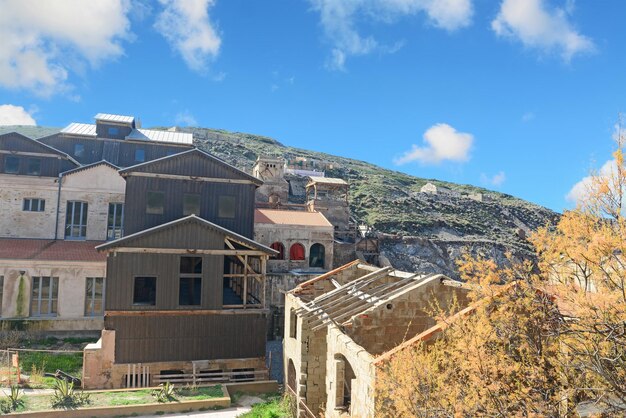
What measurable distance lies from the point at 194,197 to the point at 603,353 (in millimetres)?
21243

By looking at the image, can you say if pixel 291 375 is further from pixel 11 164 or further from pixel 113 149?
pixel 113 149

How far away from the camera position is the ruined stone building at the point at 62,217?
2377cm

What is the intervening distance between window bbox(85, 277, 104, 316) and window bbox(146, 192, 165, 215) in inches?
203

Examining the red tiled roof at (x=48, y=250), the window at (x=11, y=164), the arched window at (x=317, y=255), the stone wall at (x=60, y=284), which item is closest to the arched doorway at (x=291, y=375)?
the stone wall at (x=60, y=284)

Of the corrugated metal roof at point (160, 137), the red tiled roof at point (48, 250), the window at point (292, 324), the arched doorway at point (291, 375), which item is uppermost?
the corrugated metal roof at point (160, 137)

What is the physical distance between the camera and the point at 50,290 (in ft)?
79.2

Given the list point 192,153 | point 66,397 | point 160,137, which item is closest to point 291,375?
point 66,397

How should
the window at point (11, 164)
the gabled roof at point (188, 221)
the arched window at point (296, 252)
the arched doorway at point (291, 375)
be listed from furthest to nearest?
1. the arched window at point (296, 252)
2. the window at point (11, 164)
3. the gabled roof at point (188, 221)
4. the arched doorway at point (291, 375)

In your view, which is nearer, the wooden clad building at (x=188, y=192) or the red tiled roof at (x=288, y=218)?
the wooden clad building at (x=188, y=192)

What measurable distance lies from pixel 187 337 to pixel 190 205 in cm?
794

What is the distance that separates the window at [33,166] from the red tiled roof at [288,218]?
53.3 ft

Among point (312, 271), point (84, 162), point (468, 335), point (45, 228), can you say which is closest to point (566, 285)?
point (468, 335)

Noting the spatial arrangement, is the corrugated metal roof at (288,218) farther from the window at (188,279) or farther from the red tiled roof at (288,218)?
the window at (188,279)

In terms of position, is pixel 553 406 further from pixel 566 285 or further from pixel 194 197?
pixel 194 197
